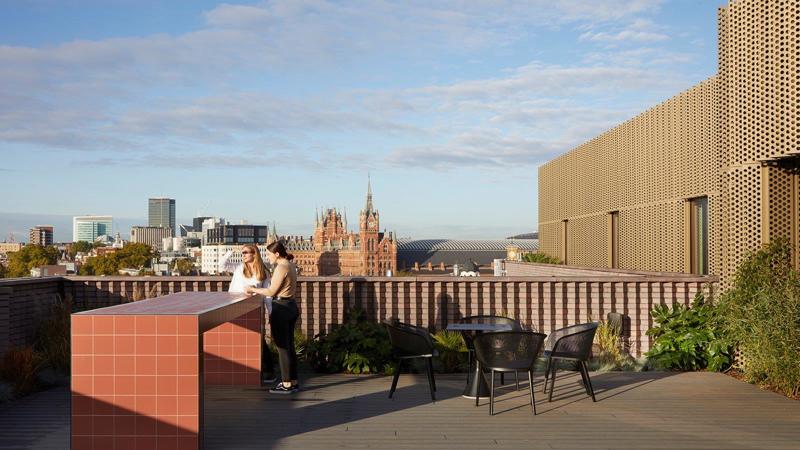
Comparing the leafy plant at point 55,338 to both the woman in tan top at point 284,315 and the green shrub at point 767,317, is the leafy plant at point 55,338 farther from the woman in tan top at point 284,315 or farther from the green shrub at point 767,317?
the green shrub at point 767,317

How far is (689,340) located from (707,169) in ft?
21.8

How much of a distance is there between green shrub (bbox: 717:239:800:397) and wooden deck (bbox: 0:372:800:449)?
242 mm

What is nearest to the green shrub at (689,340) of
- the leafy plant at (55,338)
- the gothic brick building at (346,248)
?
the leafy plant at (55,338)

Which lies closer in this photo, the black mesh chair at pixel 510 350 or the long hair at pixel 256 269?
the black mesh chair at pixel 510 350

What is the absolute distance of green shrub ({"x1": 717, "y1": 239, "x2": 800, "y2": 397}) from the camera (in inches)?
335

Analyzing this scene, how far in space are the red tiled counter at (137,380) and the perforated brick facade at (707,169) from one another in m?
6.65

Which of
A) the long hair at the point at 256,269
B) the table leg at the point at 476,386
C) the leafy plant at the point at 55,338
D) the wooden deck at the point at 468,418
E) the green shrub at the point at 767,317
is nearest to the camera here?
the wooden deck at the point at 468,418

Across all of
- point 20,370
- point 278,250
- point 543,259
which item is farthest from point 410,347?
point 543,259

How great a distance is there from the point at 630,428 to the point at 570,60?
1222 centimetres

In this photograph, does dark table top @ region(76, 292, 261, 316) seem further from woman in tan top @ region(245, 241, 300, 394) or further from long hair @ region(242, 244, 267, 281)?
long hair @ region(242, 244, 267, 281)

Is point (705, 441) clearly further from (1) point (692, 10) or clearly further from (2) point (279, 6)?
(2) point (279, 6)

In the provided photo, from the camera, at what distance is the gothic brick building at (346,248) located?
16425 cm

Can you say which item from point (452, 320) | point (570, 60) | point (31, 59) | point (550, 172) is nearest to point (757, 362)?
point (452, 320)

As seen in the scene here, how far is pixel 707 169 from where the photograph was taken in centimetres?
1620
